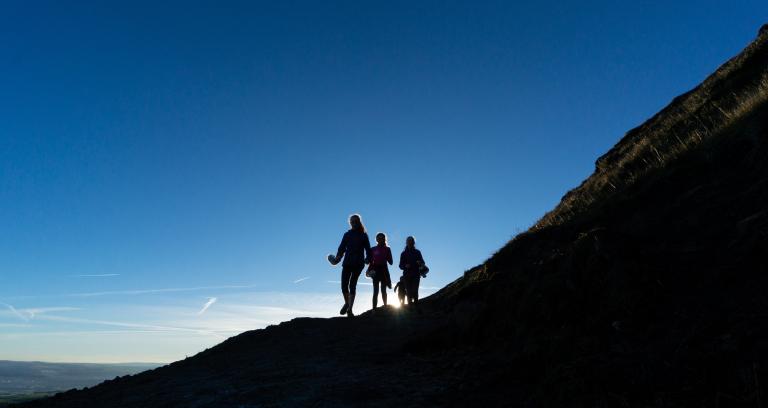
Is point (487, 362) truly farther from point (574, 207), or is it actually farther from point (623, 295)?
point (574, 207)

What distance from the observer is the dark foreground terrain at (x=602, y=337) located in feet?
13.5

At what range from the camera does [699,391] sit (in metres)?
3.71

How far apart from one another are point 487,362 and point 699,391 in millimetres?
2646

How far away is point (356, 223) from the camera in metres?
→ 12.6

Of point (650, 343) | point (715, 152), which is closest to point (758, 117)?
point (715, 152)

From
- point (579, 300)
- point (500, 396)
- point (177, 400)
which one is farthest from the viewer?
point (177, 400)

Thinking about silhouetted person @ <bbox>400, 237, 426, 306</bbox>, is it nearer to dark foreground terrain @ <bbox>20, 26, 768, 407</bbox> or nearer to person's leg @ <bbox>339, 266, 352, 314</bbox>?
person's leg @ <bbox>339, 266, 352, 314</bbox>

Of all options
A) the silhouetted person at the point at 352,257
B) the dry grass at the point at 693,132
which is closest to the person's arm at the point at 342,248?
the silhouetted person at the point at 352,257

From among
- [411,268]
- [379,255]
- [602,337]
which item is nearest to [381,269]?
[379,255]

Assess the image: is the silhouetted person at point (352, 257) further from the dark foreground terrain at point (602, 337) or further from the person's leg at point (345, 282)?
the dark foreground terrain at point (602, 337)

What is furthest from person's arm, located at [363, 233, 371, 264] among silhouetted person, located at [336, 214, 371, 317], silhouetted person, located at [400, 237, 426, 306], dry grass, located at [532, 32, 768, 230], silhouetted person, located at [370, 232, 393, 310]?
dry grass, located at [532, 32, 768, 230]

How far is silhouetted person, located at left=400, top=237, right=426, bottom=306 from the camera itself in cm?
1416

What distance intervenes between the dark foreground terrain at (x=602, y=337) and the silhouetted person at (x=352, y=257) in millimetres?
2120

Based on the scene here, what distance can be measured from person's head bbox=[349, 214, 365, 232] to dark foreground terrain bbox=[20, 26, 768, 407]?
9.70 ft
